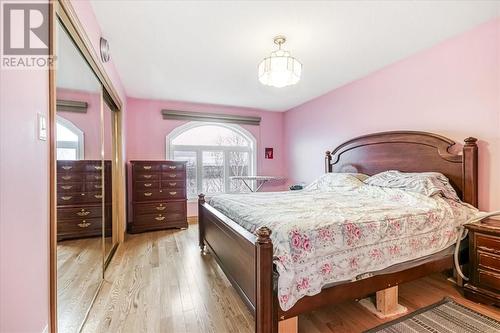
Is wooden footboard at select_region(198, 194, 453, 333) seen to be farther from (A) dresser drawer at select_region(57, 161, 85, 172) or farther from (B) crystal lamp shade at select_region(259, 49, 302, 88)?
(B) crystal lamp shade at select_region(259, 49, 302, 88)

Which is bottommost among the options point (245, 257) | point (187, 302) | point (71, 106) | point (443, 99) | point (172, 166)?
point (187, 302)

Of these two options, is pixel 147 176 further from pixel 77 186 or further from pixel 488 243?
pixel 488 243

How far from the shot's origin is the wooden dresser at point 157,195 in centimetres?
389

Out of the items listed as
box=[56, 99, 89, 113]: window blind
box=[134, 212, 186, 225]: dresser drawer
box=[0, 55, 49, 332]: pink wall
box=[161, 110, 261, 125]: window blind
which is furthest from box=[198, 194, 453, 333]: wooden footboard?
box=[161, 110, 261, 125]: window blind

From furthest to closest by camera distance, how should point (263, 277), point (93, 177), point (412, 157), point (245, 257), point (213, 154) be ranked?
point (213, 154) → point (412, 157) → point (93, 177) → point (245, 257) → point (263, 277)

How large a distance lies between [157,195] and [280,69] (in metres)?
2.91

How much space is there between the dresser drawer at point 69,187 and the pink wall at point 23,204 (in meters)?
0.26

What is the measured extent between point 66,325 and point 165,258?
1350 millimetres

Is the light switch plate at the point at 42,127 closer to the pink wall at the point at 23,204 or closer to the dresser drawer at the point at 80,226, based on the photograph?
the pink wall at the point at 23,204

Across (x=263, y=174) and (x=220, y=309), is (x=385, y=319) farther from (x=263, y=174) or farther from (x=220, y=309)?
(x=263, y=174)

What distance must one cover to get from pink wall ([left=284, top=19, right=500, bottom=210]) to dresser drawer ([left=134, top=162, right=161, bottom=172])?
293 centimetres

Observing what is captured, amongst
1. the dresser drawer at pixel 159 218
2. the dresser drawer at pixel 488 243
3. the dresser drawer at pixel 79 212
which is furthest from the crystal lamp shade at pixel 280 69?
the dresser drawer at pixel 159 218

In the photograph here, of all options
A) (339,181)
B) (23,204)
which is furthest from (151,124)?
(23,204)

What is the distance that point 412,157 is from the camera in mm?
2725
